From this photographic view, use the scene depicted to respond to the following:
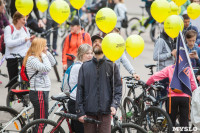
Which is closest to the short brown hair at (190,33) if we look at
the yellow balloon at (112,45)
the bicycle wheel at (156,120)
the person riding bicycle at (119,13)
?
the bicycle wheel at (156,120)

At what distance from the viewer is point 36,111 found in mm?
5824

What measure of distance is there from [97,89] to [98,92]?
0.04 meters

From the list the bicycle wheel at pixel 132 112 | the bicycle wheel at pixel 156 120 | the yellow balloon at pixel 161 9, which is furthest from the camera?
the bicycle wheel at pixel 132 112

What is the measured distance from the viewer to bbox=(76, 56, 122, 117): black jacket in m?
4.93

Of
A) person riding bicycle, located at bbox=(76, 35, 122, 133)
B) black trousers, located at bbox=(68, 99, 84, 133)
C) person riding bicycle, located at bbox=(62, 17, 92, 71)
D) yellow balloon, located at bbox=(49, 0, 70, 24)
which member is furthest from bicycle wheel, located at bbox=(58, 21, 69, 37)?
person riding bicycle, located at bbox=(76, 35, 122, 133)

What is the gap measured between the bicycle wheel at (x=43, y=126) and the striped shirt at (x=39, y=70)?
61 cm

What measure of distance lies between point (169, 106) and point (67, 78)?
162cm

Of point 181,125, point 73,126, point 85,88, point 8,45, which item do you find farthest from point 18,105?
point 181,125

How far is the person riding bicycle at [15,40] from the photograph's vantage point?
7422 millimetres

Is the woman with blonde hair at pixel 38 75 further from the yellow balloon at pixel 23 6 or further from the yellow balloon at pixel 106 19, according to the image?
the yellow balloon at pixel 23 6

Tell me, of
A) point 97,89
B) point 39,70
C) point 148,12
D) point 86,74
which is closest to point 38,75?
point 39,70

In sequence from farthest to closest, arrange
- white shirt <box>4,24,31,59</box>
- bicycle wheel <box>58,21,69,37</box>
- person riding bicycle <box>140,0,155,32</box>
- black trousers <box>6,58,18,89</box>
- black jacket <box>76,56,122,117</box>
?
bicycle wheel <box>58,21,69,37</box>
person riding bicycle <box>140,0,155,32</box>
black trousers <box>6,58,18,89</box>
white shirt <box>4,24,31,59</box>
black jacket <box>76,56,122,117</box>

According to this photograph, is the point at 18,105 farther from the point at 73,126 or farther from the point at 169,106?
the point at 169,106

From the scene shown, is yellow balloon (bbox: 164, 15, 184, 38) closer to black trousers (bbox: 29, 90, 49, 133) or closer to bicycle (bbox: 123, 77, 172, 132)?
bicycle (bbox: 123, 77, 172, 132)
